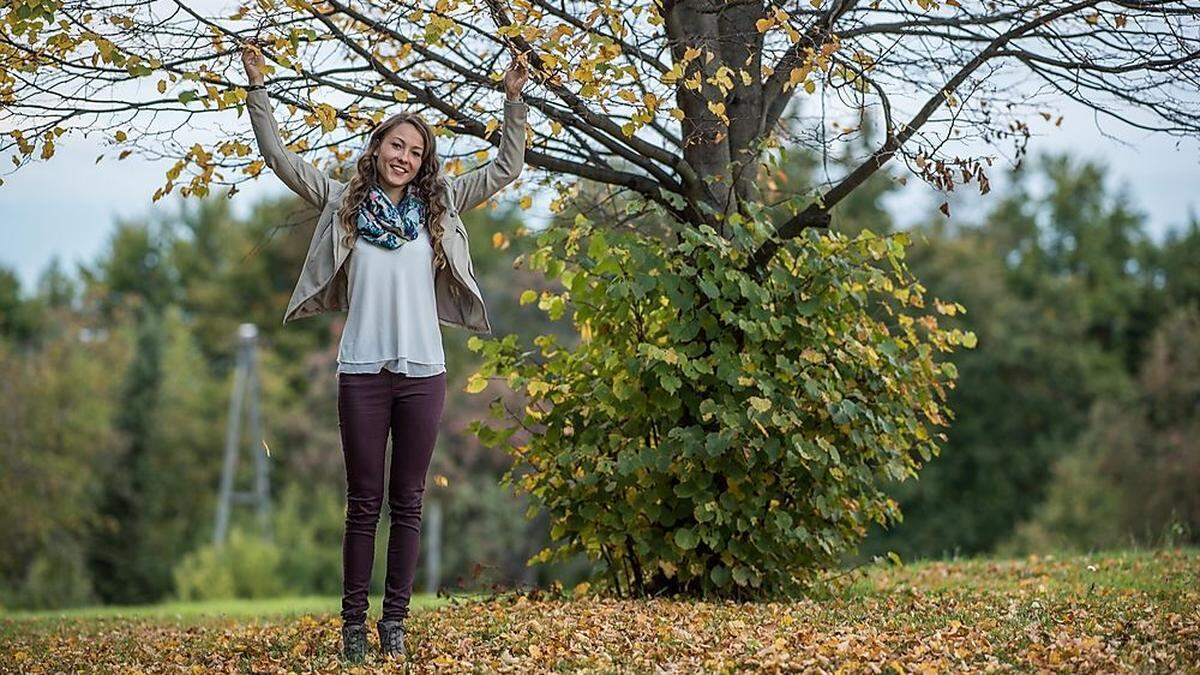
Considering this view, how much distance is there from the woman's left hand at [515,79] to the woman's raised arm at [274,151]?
77 cm

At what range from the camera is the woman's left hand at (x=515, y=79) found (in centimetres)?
514

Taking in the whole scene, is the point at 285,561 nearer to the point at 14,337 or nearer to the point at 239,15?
the point at 14,337

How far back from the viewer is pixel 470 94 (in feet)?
22.3

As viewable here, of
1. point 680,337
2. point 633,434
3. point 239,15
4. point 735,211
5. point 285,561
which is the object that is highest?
point 239,15

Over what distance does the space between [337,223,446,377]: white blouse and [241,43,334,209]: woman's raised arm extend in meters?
0.31

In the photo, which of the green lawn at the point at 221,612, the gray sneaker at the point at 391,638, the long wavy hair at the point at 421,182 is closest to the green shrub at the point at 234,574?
the green lawn at the point at 221,612

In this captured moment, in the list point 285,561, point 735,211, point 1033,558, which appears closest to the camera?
point 735,211

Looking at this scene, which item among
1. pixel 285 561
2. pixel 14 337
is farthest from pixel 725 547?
pixel 14 337

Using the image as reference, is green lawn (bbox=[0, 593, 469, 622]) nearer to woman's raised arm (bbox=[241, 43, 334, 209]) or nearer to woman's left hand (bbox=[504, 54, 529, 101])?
woman's raised arm (bbox=[241, 43, 334, 209])

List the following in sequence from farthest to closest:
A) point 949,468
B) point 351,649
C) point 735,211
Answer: point 949,468 → point 735,211 → point 351,649

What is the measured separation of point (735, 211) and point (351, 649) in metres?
2.81

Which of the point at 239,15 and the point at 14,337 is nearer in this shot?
the point at 239,15

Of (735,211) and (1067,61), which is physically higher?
(1067,61)

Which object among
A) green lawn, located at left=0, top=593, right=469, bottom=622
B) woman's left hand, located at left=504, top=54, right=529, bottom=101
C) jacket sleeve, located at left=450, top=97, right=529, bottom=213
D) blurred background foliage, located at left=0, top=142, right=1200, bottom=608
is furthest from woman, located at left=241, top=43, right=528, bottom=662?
blurred background foliage, located at left=0, top=142, right=1200, bottom=608
